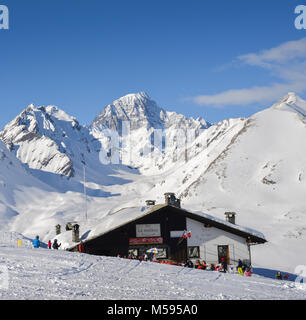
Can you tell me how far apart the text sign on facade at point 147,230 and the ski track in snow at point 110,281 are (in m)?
9.63

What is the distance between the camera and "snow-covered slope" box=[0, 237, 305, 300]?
48.8ft

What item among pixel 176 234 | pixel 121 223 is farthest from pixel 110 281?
pixel 176 234

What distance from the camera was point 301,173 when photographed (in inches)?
3826

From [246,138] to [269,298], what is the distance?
106642mm

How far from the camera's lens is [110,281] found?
57.8 ft

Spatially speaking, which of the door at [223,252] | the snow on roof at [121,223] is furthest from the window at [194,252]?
the snow on roof at [121,223]

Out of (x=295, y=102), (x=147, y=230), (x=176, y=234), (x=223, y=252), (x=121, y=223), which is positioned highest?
(x=295, y=102)

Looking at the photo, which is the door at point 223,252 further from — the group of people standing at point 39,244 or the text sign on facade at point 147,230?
the group of people standing at point 39,244

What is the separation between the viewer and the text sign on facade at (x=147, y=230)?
3397 cm

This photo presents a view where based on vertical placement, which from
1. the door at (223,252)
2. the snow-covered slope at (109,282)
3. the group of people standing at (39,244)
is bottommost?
the snow-covered slope at (109,282)

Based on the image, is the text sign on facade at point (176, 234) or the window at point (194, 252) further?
the text sign on facade at point (176, 234)

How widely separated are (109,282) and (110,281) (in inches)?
10.5

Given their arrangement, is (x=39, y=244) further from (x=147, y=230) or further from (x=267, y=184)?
(x=267, y=184)
